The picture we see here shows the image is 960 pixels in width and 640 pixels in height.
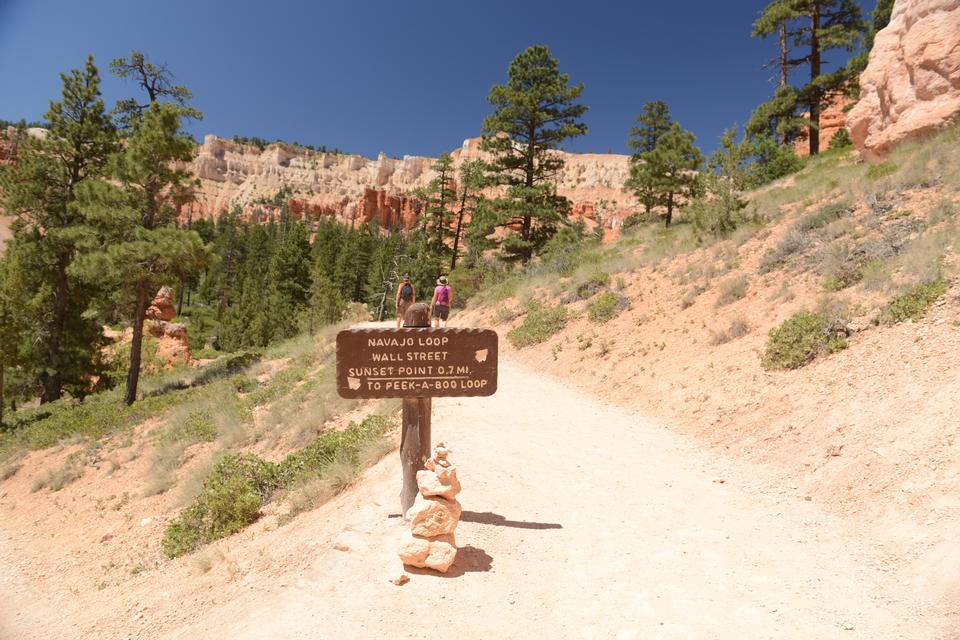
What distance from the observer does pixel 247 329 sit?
4600cm

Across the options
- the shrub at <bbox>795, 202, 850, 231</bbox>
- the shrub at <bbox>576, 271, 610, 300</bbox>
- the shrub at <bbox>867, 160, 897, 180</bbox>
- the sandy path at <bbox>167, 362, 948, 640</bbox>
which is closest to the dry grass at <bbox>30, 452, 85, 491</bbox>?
the sandy path at <bbox>167, 362, 948, 640</bbox>

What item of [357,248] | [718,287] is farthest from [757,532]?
[357,248]

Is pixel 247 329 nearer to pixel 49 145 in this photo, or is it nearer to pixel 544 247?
pixel 49 145

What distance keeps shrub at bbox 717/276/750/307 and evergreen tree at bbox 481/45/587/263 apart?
13402 millimetres

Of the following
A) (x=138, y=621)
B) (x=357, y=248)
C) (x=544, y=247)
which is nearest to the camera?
(x=138, y=621)

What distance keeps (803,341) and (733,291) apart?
12.2 ft

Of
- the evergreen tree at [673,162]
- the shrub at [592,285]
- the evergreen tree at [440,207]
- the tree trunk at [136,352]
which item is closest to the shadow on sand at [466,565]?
the shrub at [592,285]

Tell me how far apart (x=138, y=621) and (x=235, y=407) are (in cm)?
931

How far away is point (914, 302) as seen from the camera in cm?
767

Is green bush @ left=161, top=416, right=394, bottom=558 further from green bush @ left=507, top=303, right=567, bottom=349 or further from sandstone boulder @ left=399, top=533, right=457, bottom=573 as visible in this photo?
green bush @ left=507, top=303, right=567, bottom=349

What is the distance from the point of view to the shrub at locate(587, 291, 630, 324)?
14258mm

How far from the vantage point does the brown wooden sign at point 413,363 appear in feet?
16.0

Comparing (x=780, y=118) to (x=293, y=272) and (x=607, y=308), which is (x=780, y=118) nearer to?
(x=607, y=308)

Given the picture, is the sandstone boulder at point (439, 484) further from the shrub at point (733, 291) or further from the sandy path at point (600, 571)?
the shrub at point (733, 291)
